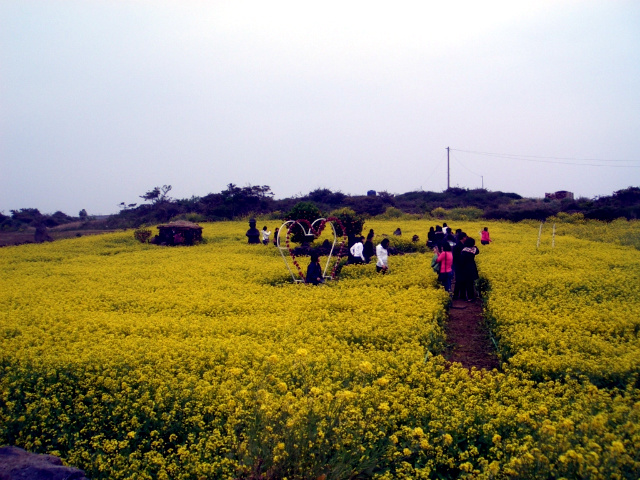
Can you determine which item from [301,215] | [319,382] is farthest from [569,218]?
[319,382]

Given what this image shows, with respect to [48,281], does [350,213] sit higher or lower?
higher

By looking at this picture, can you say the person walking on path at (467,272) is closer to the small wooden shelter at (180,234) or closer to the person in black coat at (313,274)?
the person in black coat at (313,274)

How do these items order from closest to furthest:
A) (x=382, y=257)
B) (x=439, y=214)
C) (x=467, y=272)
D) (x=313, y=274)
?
(x=467, y=272)
(x=313, y=274)
(x=382, y=257)
(x=439, y=214)

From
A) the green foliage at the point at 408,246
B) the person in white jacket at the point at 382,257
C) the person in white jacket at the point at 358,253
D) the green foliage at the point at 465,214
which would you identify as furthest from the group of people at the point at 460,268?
the green foliage at the point at 465,214

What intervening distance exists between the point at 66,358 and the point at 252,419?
3.60 metres

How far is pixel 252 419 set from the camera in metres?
5.04

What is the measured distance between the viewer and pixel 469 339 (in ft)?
31.7

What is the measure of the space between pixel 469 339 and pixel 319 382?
172 inches

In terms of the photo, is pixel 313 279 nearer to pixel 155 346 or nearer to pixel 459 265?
pixel 459 265

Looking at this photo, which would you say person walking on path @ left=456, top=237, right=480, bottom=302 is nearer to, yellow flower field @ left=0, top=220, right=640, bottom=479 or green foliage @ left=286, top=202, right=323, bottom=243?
yellow flower field @ left=0, top=220, right=640, bottom=479

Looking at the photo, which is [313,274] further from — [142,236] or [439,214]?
[439,214]

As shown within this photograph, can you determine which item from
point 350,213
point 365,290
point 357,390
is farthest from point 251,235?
point 357,390

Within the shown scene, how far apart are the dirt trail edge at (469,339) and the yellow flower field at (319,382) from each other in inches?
13.2

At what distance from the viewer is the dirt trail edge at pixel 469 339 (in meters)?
8.36
